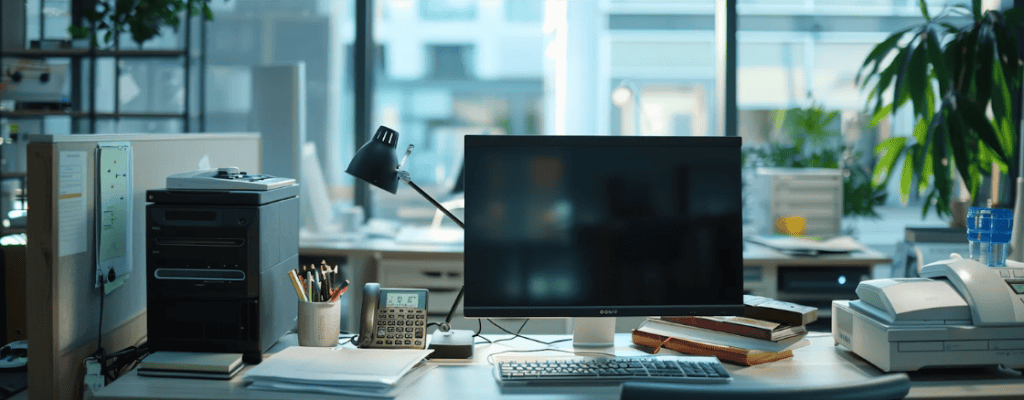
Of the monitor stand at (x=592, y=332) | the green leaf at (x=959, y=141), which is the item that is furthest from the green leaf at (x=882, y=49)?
the monitor stand at (x=592, y=332)

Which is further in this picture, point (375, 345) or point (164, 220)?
point (375, 345)

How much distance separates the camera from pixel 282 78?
3330 mm

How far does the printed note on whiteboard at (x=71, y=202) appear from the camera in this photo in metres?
1.38

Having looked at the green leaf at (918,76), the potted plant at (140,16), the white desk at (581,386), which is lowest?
the white desk at (581,386)

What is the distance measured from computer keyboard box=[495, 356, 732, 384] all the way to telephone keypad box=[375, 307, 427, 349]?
0.20 m

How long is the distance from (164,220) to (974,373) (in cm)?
160

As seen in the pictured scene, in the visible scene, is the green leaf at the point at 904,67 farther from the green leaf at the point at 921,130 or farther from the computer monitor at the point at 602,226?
the computer monitor at the point at 602,226

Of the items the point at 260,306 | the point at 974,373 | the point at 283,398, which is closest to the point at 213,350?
the point at 260,306

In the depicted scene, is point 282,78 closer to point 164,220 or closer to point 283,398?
point 164,220

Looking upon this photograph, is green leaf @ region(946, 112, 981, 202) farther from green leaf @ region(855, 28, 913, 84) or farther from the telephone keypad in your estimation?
the telephone keypad

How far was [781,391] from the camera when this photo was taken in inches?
39.4

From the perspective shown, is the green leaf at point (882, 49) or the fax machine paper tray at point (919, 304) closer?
the fax machine paper tray at point (919, 304)

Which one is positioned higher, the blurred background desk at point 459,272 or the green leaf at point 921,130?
the green leaf at point 921,130

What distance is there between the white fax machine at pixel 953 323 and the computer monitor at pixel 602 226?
28cm
